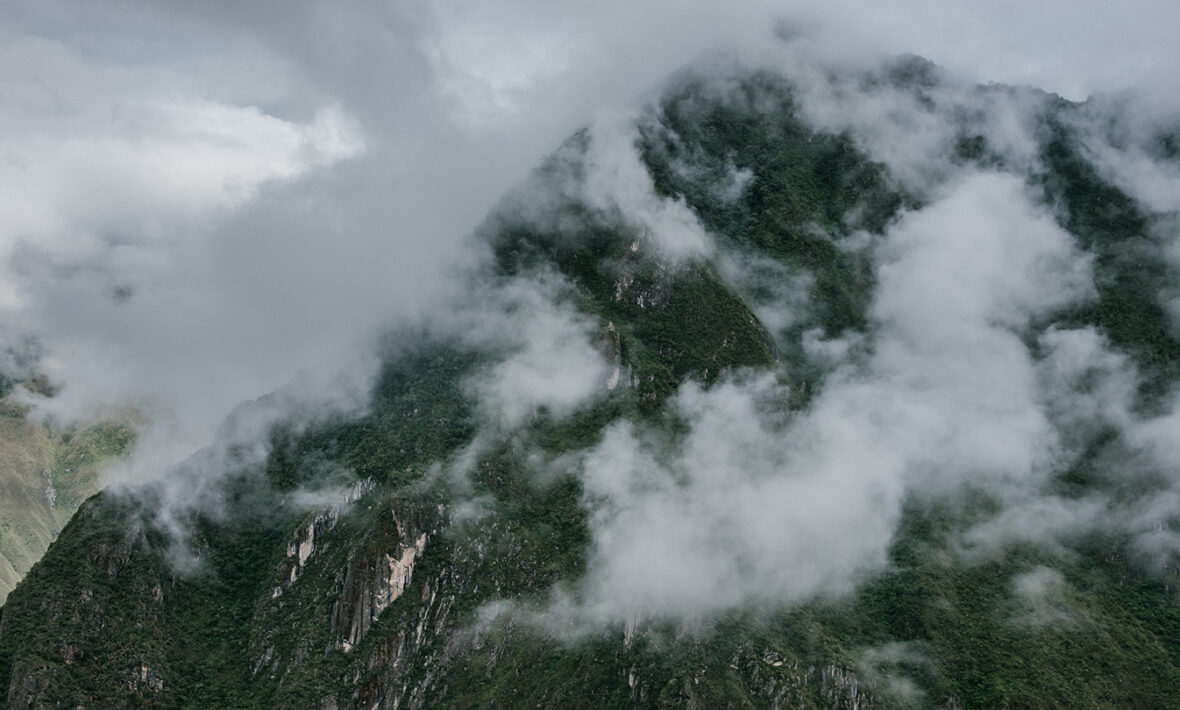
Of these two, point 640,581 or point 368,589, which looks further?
point 368,589

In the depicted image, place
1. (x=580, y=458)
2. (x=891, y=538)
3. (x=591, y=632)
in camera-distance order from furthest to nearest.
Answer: (x=580, y=458) → (x=891, y=538) → (x=591, y=632)

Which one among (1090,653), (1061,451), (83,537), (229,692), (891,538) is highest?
(1061,451)

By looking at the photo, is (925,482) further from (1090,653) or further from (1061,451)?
(1090,653)

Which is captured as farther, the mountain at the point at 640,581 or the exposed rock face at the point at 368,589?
the exposed rock face at the point at 368,589

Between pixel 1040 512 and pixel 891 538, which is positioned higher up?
pixel 1040 512

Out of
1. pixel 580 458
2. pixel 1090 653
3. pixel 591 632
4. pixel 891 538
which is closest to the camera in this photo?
pixel 1090 653

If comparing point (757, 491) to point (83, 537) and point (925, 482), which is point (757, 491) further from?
point (83, 537)

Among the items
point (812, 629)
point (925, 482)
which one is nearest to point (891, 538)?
point (925, 482)

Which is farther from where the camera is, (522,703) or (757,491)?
(757,491)

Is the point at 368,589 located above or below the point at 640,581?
below

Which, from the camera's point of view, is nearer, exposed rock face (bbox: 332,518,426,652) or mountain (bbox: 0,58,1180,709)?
mountain (bbox: 0,58,1180,709)
